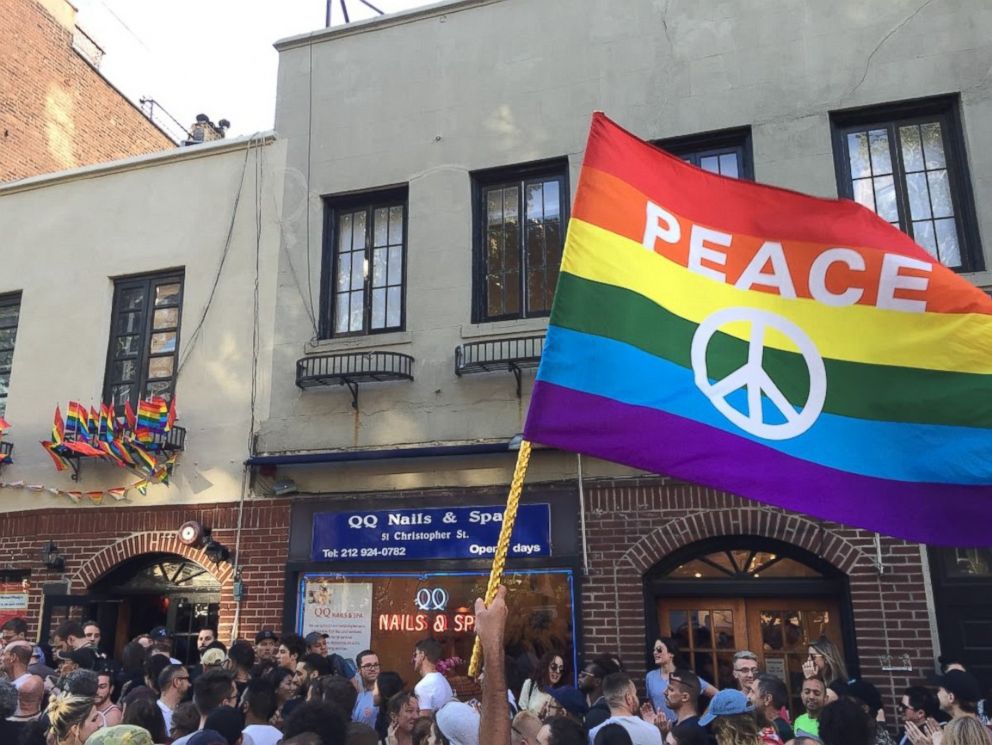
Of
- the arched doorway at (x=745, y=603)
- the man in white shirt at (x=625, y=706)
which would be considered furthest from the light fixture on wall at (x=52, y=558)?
the man in white shirt at (x=625, y=706)

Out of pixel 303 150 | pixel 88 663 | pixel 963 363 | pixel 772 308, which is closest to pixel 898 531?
pixel 963 363

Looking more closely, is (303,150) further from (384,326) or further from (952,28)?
(952,28)

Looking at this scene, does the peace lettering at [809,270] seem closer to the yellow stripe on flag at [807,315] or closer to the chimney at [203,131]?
the yellow stripe on flag at [807,315]

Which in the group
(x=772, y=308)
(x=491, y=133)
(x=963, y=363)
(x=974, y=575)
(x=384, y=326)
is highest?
(x=491, y=133)

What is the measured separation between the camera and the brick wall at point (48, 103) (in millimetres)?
16578

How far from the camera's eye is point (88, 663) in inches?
279

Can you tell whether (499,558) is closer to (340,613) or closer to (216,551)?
(340,613)

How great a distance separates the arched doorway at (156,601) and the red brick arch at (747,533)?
5278 millimetres

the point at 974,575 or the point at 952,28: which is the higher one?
the point at 952,28

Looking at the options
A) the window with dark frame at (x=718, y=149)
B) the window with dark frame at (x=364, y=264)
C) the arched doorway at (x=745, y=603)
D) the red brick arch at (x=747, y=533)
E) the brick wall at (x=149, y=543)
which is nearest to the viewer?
the red brick arch at (x=747, y=533)

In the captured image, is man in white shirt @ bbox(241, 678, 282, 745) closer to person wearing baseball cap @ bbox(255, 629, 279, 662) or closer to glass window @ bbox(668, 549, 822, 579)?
person wearing baseball cap @ bbox(255, 629, 279, 662)

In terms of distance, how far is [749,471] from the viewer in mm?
4613

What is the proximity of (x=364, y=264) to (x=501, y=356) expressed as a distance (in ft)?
7.79

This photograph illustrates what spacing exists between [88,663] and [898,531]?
6.01 meters
